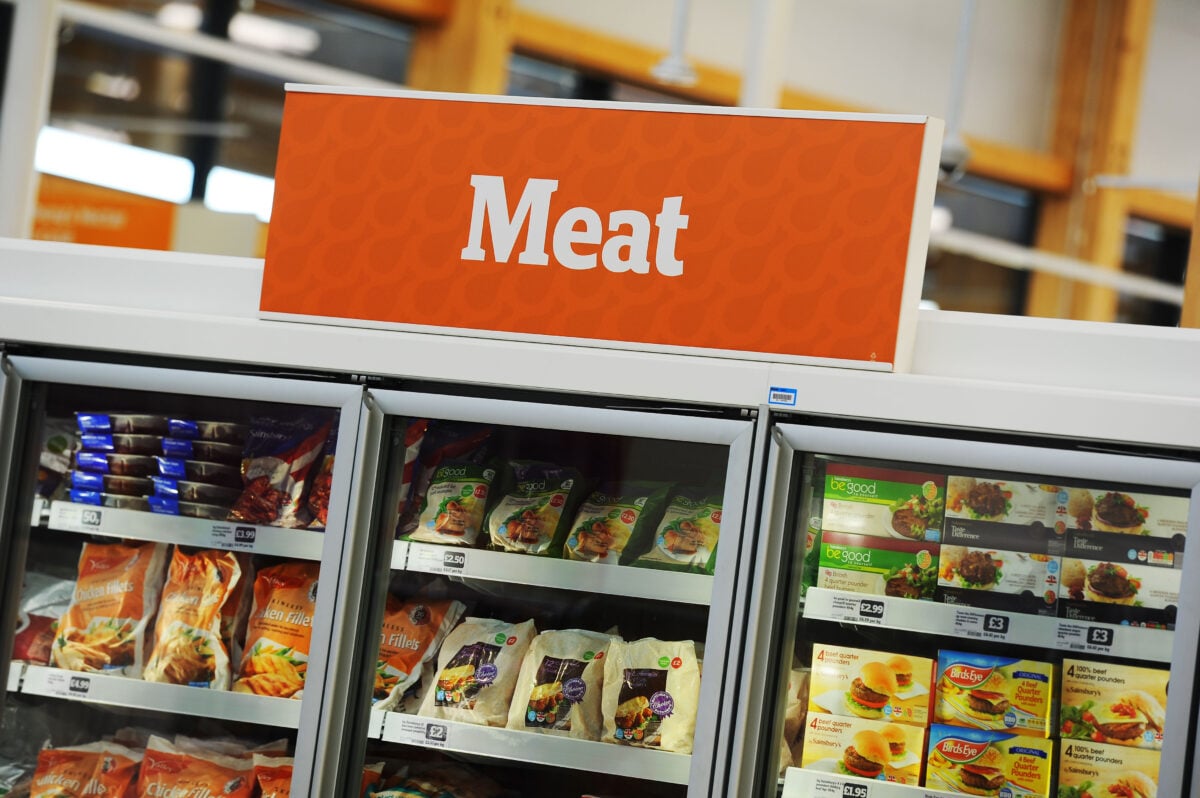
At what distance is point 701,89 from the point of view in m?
8.25

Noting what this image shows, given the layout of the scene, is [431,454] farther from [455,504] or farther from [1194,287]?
[1194,287]

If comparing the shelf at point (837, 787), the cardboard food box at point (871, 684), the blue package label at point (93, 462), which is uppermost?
the blue package label at point (93, 462)

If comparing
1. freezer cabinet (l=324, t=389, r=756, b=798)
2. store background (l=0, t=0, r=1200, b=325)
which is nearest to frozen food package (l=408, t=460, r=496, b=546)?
freezer cabinet (l=324, t=389, r=756, b=798)

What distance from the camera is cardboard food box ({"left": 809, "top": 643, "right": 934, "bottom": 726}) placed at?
223cm

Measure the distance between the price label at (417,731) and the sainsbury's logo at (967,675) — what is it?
933mm

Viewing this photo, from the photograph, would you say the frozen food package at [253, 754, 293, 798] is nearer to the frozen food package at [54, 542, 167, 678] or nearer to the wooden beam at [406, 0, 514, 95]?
the frozen food package at [54, 542, 167, 678]

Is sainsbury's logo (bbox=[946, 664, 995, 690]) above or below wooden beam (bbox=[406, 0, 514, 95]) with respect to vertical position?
below

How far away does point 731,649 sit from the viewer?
2070 mm

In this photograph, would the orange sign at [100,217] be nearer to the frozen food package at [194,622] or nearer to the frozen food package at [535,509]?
the frozen food package at [194,622]

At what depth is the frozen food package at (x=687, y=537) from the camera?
2.37 m

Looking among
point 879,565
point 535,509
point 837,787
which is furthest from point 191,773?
point 879,565

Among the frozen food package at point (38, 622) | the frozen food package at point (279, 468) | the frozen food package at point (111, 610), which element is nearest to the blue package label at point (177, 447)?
the frozen food package at point (279, 468)

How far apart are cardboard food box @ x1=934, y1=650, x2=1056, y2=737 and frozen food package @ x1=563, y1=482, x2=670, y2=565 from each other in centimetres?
62

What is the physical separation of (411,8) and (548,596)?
229 inches
